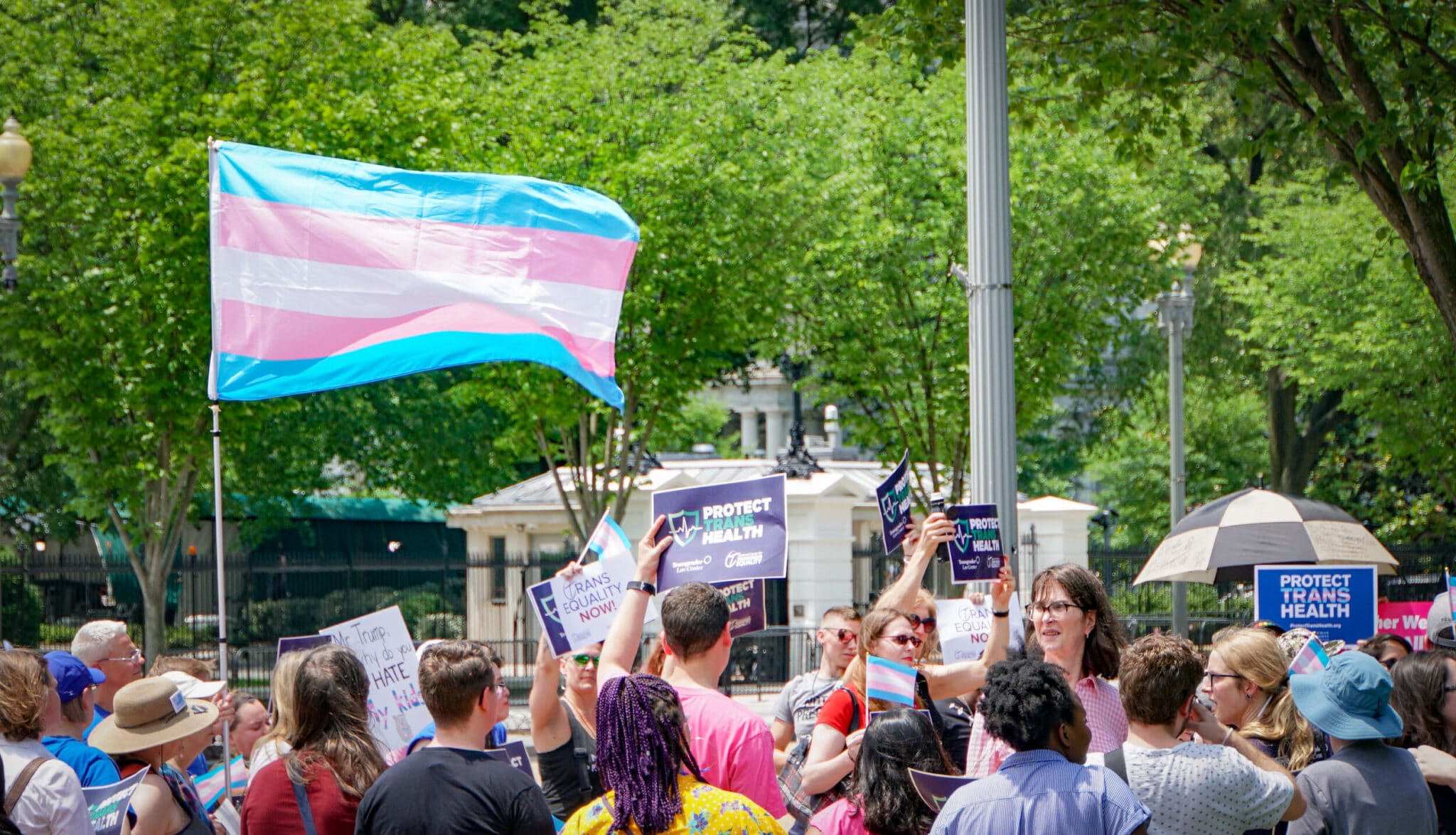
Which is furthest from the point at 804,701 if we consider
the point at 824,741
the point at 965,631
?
the point at 824,741

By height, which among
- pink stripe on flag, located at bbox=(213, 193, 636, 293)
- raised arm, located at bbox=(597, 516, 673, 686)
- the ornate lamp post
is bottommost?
raised arm, located at bbox=(597, 516, 673, 686)

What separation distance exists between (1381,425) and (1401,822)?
25.5m

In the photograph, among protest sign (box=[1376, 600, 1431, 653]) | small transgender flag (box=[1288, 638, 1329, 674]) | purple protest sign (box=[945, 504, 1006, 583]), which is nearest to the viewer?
small transgender flag (box=[1288, 638, 1329, 674])

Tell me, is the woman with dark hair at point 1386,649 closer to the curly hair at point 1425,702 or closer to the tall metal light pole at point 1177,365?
the curly hair at point 1425,702

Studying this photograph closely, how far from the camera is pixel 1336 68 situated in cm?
1286

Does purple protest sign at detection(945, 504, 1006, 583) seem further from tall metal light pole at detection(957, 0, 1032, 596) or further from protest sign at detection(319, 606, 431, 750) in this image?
protest sign at detection(319, 606, 431, 750)

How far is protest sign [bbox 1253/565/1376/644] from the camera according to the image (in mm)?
9891

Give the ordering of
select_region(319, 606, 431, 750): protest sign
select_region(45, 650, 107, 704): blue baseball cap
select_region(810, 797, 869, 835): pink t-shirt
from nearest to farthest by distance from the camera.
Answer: select_region(810, 797, 869, 835): pink t-shirt, select_region(45, 650, 107, 704): blue baseball cap, select_region(319, 606, 431, 750): protest sign

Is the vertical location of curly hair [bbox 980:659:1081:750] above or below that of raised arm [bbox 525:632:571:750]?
above

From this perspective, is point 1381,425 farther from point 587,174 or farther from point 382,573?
point 382,573

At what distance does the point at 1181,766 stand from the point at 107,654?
14.6 ft

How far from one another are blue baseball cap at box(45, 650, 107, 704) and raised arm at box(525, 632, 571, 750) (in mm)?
1574

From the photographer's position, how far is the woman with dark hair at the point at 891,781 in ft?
14.5

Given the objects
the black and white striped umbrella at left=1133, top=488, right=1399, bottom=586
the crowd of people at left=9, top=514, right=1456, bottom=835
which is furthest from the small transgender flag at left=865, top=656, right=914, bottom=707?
the black and white striped umbrella at left=1133, top=488, right=1399, bottom=586
